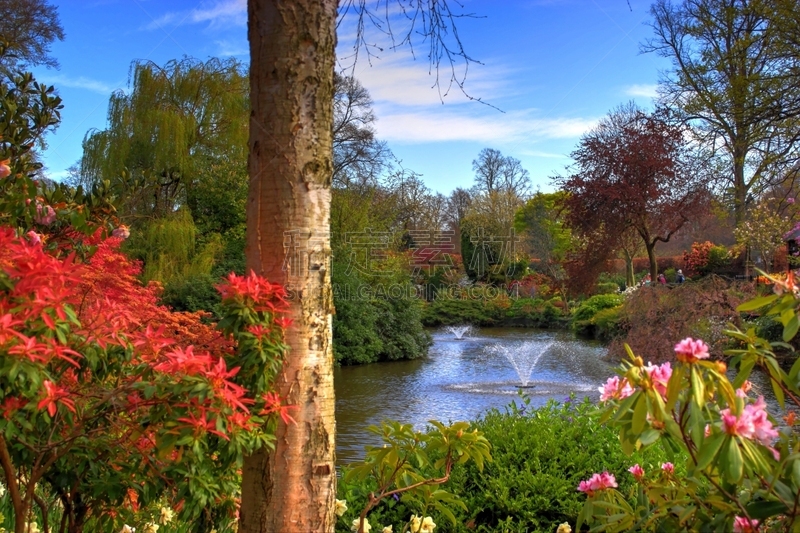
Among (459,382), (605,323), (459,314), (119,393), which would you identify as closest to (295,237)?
(119,393)

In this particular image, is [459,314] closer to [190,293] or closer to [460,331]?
[460,331]

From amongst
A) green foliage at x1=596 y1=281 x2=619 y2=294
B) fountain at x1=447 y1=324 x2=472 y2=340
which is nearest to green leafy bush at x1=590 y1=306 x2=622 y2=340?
fountain at x1=447 y1=324 x2=472 y2=340

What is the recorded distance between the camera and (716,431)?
4.53ft

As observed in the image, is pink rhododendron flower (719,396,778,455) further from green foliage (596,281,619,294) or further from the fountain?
green foliage (596,281,619,294)

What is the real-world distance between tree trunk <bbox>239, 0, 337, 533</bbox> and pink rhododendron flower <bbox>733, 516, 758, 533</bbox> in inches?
40.5

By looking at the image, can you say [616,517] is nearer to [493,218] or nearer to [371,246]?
[371,246]

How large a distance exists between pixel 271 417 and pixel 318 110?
88cm

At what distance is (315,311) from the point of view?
184 cm

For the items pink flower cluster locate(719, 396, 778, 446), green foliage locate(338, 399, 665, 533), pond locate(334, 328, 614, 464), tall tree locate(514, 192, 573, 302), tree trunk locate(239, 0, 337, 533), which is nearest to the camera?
pink flower cluster locate(719, 396, 778, 446)

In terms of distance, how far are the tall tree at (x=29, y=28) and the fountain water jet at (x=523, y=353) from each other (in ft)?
38.5

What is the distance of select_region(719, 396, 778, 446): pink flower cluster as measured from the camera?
1.31 metres

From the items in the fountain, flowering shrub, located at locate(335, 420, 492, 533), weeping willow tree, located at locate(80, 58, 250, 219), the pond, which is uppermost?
weeping willow tree, located at locate(80, 58, 250, 219)

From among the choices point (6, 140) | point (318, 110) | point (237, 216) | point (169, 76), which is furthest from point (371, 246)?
point (318, 110)

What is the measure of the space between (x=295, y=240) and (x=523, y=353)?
40.4 feet
